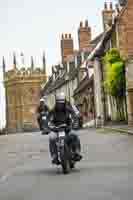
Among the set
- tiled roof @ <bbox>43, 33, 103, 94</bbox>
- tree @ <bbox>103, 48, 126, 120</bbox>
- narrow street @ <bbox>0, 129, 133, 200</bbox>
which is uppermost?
tiled roof @ <bbox>43, 33, 103, 94</bbox>

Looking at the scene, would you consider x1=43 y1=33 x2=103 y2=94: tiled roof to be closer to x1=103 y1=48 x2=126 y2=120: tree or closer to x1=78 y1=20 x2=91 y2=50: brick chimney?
x1=78 y1=20 x2=91 y2=50: brick chimney

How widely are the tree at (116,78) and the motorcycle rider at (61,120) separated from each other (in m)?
40.3

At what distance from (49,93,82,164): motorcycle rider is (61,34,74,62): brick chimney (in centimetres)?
8360

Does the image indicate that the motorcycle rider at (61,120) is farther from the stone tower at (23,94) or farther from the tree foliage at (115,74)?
the stone tower at (23,94)

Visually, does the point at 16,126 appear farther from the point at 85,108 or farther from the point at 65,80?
the point at 85,108

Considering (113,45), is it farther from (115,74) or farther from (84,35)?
(84,35)

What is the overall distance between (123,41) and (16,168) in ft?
146

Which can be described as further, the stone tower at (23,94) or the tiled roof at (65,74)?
the stone tower at (23,94)

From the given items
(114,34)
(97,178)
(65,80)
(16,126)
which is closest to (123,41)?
(114,34)

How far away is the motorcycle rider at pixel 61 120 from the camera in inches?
665

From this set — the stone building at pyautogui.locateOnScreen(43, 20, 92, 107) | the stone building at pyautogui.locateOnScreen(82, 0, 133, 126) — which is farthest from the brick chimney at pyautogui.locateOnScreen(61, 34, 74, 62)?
the stone building at pyautogui.locateOnScreen(82, 0, 133, 126)

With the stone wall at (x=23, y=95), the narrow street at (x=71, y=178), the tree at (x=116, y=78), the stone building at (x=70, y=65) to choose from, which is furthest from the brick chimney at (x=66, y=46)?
the narrow street at (x=71, y=178)

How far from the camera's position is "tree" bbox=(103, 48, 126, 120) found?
189 ft

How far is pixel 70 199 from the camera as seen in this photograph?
11.5 m
